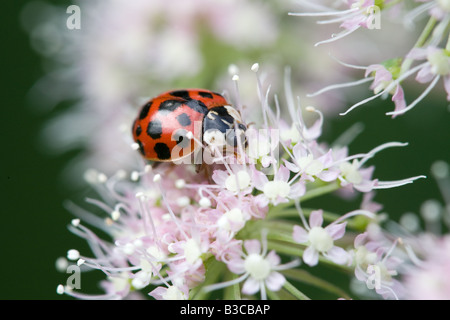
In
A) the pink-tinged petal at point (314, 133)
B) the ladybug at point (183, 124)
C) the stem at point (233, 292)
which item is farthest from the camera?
the ladybug at point (183, 124)

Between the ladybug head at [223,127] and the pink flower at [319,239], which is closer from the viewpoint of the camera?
the pink flower at [319,239]

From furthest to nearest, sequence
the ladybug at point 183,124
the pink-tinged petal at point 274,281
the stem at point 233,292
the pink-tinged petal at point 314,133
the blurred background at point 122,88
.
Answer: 1. the blurred background at point 122,88
2. the ladybug at point 183,124
3. the pink-tinged petal at point 314,133
4. the stem at point 233,292
5. the pink-tinged petal at point 274,281

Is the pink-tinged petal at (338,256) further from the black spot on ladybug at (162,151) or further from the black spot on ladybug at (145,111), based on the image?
the black spot on ladybug at (145,111)

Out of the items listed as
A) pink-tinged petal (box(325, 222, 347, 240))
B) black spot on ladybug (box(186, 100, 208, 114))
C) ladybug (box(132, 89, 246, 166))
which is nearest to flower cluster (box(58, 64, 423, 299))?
pink-tinged petal (box(325, 222, 347, 240))

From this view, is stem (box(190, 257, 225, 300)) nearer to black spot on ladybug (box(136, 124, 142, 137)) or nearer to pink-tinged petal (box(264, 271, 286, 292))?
pink-tinged petal (box(264, 271, 286, 292))

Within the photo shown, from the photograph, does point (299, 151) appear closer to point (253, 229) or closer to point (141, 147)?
point (253, 229)

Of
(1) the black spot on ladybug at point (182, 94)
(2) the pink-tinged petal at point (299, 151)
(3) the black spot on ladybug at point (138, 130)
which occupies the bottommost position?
(2) the pink-tinged petal at point (299, 151)

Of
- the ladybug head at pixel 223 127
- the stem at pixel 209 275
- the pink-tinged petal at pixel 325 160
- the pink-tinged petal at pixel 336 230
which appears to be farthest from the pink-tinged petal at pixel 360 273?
the ladybug head at pixel 223 127

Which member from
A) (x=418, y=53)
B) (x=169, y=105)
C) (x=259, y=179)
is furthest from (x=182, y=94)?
(x=418, y=53)
